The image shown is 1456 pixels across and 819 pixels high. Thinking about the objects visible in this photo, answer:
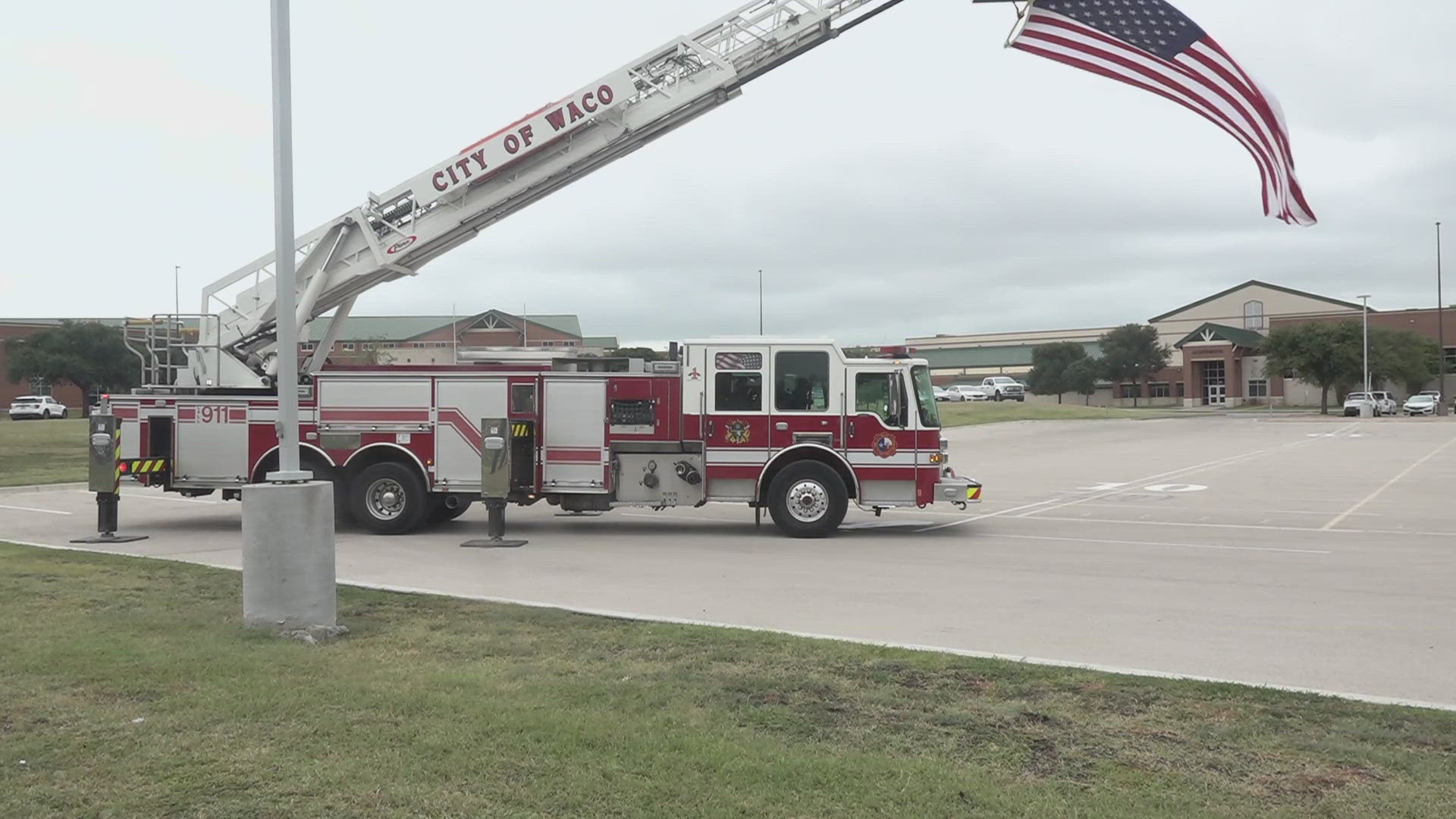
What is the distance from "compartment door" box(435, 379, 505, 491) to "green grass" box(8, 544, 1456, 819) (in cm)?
709

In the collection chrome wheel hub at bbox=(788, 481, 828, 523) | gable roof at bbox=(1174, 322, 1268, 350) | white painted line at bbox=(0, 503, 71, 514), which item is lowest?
white painted line at bbox=(0, 503, 71, 514)

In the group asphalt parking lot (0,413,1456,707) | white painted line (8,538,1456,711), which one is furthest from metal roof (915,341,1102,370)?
white painted line (8,538,1456,711)

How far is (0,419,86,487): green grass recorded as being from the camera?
965 inches

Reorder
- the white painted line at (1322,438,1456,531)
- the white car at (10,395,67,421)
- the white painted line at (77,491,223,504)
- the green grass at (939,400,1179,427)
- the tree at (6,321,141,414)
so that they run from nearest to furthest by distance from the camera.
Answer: the white painted line at (1322,438,1456,531)
the white painted line at (77,491,223,504)
the green grass at (939,400,1179,427)
the white car at (10,395,67,421)
the tree at (6,321,141,414)

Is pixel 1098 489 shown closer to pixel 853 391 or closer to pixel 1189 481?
pixel 1189 481

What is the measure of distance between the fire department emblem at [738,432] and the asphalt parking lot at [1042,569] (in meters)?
1.24

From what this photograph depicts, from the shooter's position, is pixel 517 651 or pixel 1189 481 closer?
pixel 517 651

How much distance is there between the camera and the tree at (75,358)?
71.5 metres

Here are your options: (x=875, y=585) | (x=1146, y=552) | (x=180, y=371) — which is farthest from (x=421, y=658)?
(x=180, y=371)

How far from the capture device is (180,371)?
1590cm

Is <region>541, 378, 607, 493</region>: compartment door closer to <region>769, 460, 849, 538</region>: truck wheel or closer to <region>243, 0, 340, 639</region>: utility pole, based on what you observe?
<region>769, 460, 849, 538</region>: truck wheel

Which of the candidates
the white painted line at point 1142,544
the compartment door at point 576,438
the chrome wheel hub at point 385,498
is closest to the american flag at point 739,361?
the compartment door at point 576,438

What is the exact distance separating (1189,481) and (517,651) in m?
19.8

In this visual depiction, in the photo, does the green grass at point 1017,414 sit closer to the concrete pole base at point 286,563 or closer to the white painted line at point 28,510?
the white painted line at point 28,510
